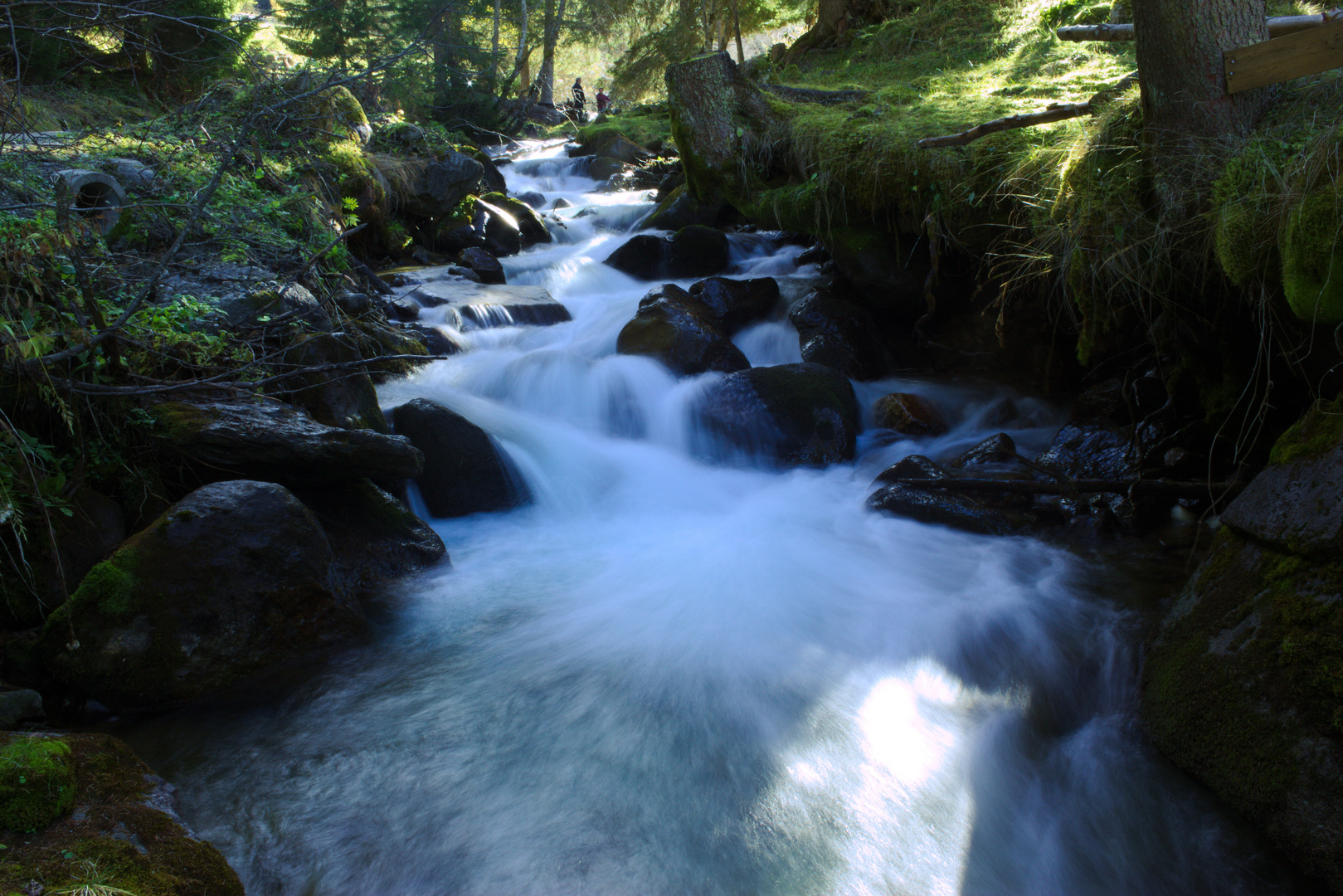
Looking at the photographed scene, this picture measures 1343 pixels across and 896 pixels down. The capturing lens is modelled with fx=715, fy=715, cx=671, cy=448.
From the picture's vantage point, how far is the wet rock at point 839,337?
25.6 feet

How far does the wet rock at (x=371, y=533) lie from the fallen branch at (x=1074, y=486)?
11.4ft

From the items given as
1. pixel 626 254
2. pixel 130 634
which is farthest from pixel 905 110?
pixel 130 634

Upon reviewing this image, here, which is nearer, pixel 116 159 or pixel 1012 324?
pixel 116 159

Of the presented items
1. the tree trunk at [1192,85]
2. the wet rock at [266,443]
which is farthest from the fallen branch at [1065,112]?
the wet rock at [266,443]

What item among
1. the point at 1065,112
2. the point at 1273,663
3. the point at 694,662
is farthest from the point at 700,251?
the point at 1273,663

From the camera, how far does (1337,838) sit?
87.0 inches

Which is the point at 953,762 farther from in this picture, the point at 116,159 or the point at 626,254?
the point at 626,254

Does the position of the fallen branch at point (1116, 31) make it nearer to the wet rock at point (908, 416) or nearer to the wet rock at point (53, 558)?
the wet rock at point (908, 416)

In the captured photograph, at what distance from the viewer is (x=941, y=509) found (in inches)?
202

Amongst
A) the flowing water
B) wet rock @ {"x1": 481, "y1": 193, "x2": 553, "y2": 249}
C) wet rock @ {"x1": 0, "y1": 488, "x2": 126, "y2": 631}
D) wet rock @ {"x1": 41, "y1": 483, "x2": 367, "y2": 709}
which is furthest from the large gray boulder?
wet rock @ {"x1": 481, "y1": 193, "x2": 553, "y2": 249}

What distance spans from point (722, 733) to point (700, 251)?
8424 millimetres

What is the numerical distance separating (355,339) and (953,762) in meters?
5.10

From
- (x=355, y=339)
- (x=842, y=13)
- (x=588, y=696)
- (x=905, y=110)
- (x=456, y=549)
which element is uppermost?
(x=842, y=13)

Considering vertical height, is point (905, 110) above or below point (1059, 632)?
above
